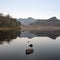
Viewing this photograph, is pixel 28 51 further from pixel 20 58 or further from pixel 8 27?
pixel 8 27

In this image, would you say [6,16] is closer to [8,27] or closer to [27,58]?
[8,27]

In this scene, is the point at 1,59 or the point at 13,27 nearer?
the point at 1,59

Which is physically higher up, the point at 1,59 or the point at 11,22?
the point at 11,22

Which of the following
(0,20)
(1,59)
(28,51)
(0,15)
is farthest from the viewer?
(0,15)

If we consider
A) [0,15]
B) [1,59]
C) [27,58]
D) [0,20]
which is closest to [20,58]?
[27,58]

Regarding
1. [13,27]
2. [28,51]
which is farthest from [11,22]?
[28,51]

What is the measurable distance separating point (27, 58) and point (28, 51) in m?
6.47

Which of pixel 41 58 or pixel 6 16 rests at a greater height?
pixel 6 16

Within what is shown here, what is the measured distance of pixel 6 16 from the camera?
17038 cm

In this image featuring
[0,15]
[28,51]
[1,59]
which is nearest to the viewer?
[1,59]

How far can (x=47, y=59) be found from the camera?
37781mm

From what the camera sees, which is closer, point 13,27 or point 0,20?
point 0,20

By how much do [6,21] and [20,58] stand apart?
125236 mm

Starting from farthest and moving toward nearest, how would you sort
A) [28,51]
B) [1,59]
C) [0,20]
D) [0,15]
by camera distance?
[0,15] < [0,20] < [28,51] < [1,59]
